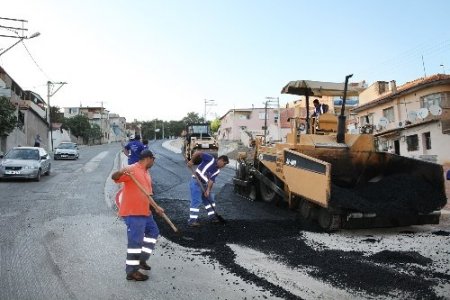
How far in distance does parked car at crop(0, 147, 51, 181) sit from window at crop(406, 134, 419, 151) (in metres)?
22.7

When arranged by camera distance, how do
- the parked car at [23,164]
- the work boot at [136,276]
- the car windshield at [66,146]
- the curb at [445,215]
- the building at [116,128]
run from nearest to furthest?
the work boot at [136,276] → the curb at [445,215] → the parked car at [23,164] → the car windshield at [66,146] → the building at [116,128]

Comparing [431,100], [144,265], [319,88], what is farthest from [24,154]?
[431,100]

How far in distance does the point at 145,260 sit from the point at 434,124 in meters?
24.9

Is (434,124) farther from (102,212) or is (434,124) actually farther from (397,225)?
(102,212)

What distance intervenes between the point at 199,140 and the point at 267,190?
1620 cm

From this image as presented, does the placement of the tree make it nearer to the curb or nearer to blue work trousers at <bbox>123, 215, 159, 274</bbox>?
blue work trousers at <bbox>123, 215, 159, 274</bbox>

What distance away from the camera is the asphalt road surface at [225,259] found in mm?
4422

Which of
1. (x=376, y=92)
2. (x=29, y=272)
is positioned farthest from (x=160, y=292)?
(x=376, y=92)

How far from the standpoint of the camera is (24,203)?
10000 mm

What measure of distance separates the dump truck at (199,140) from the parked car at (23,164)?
10.7 m

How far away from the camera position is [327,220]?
24.4 feet

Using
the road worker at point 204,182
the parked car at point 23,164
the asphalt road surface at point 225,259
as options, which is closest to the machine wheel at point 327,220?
the asphalt road surface at point 225,259

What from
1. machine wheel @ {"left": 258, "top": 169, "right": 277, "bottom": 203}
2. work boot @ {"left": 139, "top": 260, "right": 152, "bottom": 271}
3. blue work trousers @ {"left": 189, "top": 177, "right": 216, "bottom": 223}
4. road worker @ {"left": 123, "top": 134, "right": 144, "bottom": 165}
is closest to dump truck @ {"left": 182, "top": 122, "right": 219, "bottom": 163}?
road worker @ {"left": 123, "top": 134, "right": 144, "bottom": 165}

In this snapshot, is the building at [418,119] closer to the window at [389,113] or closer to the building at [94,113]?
the window at [389,113]
